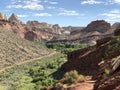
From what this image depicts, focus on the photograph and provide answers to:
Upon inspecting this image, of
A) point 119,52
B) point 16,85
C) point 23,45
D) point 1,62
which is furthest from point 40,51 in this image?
point 119,52

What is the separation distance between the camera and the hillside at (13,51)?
118 metres

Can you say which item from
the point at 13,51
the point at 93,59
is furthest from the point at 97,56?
the point at 13,51

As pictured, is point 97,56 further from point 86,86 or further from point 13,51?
point 13,51

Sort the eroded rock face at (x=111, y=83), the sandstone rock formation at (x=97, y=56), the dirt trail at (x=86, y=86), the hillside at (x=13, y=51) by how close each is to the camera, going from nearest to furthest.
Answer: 1. the eroded rock face at (x=111, y=83)
2. the dirt trail at (x=86, y=86)
3. the sandstone rock formation at (x=97, y=56)
4. the hillside at (x=13, y=51)

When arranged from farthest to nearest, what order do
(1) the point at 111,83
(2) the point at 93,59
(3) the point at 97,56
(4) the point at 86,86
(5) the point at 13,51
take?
(5) the point at 13,51
(2) the point at 93,59
(3) the point at 97,56
(4) the point at 86,86
(1) the point at 111,83

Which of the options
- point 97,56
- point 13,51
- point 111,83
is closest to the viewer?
point 111,83

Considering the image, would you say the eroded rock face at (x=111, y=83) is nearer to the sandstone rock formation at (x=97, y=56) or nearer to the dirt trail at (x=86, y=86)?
the dirt trail at (x=86, y=86)

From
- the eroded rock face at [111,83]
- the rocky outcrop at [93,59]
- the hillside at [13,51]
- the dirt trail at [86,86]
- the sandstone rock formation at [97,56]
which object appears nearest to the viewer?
the eroded rock face at [111,83]

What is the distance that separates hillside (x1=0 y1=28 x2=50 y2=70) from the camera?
117812mm

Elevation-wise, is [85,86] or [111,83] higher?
[111,83]

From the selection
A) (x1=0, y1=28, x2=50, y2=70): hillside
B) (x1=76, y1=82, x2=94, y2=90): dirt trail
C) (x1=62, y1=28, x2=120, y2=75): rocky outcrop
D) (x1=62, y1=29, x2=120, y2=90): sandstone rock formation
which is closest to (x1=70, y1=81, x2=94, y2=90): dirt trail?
(x1=76, y1=82, x2=94, y2=90): dirt trail

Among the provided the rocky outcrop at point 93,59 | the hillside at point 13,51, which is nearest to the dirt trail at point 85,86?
the rocky outcrop at point 93,59

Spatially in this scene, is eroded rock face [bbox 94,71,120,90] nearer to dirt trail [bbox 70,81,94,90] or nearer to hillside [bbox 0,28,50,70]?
dirt trail [bbox 70,81,94,90]

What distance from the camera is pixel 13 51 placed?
129125 millimetres
